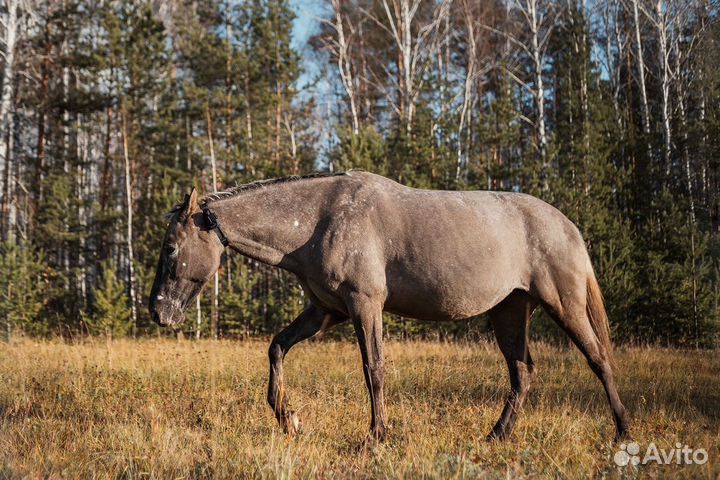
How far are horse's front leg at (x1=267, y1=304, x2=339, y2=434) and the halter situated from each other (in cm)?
94

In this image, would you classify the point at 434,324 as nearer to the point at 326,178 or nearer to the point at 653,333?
the point at 653,333

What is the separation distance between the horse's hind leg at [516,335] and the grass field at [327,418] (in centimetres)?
35

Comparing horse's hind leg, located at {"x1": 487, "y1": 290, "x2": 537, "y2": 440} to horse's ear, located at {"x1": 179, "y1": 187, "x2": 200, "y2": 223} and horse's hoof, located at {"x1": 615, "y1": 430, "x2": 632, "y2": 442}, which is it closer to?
horse's hoof, located at {"x1": 615, "y1": 430, "x2": 632, "y2": 442}

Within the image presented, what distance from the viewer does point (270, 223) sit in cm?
482

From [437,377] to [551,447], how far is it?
128 inches

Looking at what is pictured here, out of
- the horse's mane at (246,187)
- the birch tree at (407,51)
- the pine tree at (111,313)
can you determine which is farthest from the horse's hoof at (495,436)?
the pine tree at (111,313)

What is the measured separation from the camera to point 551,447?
429 cm

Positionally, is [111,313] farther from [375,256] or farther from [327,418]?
[375,256]

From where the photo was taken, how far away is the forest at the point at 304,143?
13594mm

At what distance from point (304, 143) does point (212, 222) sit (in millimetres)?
17942

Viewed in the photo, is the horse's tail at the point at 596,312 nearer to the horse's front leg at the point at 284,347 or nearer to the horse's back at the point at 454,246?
the horse's back at the point at 454,246
